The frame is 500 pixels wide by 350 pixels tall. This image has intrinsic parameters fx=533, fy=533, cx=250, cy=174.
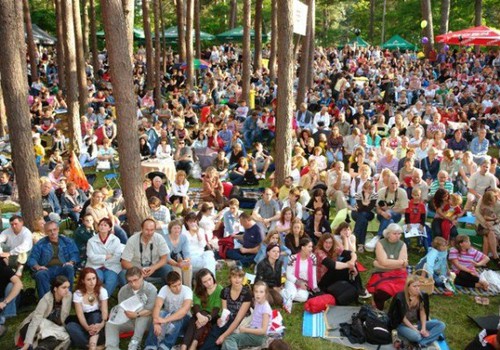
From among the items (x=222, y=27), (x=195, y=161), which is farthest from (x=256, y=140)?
(x=222, y=27)

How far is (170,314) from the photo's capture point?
6059mm

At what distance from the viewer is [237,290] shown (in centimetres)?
609

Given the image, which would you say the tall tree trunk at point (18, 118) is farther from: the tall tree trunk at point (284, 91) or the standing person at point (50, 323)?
the tall tree trunk at point (284, 91)

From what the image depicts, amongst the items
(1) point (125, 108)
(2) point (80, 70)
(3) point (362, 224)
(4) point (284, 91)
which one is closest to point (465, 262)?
(3) point (362, 224)

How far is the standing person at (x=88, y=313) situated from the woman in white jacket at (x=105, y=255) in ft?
2.88

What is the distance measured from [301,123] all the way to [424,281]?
9546 mm

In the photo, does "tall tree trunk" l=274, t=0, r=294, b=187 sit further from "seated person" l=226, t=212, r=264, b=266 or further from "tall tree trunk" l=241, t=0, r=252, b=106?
"tall tree trunk" l=241, t=0, r=252, b=106

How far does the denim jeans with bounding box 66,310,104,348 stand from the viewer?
596cm

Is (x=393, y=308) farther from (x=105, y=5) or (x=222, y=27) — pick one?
→ (x=222, y=27)

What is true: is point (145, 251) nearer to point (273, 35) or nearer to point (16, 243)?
point (16, 243)

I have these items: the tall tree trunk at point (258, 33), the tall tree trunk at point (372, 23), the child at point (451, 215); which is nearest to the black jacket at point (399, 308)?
the child at point (451, 215)

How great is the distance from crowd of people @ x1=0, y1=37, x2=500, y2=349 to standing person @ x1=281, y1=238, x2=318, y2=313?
0.05 ft

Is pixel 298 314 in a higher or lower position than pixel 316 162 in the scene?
lower

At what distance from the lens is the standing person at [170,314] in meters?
5.94
